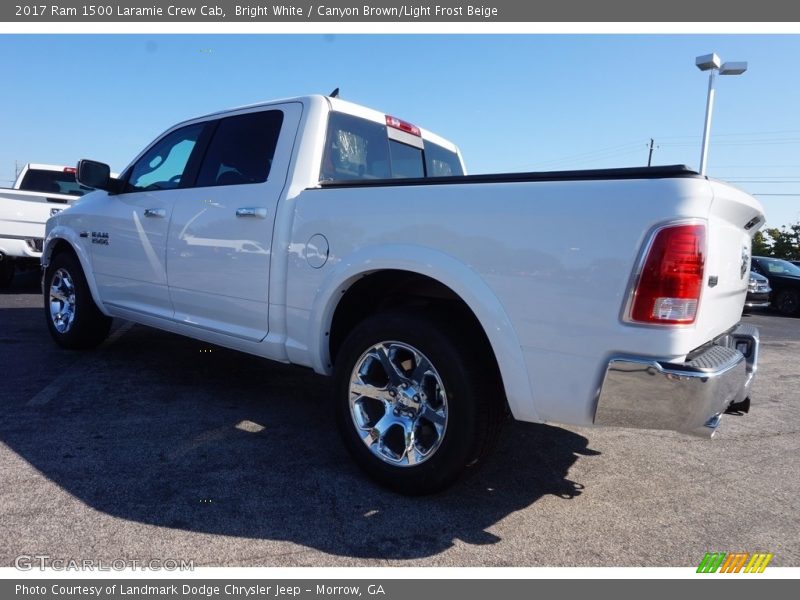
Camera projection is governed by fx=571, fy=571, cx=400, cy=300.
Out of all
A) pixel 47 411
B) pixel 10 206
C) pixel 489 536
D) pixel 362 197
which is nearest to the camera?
pixel 489 536

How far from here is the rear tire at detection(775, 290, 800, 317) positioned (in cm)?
1491

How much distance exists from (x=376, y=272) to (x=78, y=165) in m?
2.84

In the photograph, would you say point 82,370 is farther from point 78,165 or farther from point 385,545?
point 385,545

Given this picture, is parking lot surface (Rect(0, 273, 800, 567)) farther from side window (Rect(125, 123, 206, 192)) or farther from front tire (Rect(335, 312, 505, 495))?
side window (Rect(125, 123, 206, 192))

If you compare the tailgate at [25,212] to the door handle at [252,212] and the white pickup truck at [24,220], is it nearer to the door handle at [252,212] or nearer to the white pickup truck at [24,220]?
the white pickup truck at [24,220]

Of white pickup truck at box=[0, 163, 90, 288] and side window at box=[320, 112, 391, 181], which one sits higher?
side window at box=[320, 112, 391, 181]

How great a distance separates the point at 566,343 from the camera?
2.25m

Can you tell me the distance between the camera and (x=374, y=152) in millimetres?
3857

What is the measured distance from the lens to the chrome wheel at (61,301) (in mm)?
5172

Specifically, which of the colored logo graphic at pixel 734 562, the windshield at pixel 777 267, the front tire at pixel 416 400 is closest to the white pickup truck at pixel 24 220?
the front tire at pixel 416 400

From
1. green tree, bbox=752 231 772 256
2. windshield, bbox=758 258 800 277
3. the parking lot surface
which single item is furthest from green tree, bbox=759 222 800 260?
the parking lot surface

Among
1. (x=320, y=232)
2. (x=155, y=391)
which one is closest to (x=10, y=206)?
(x=155, y=391)

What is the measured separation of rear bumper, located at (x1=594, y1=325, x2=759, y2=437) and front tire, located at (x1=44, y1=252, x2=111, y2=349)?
4.47 m

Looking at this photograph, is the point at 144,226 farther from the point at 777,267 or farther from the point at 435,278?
the point at 777,267
